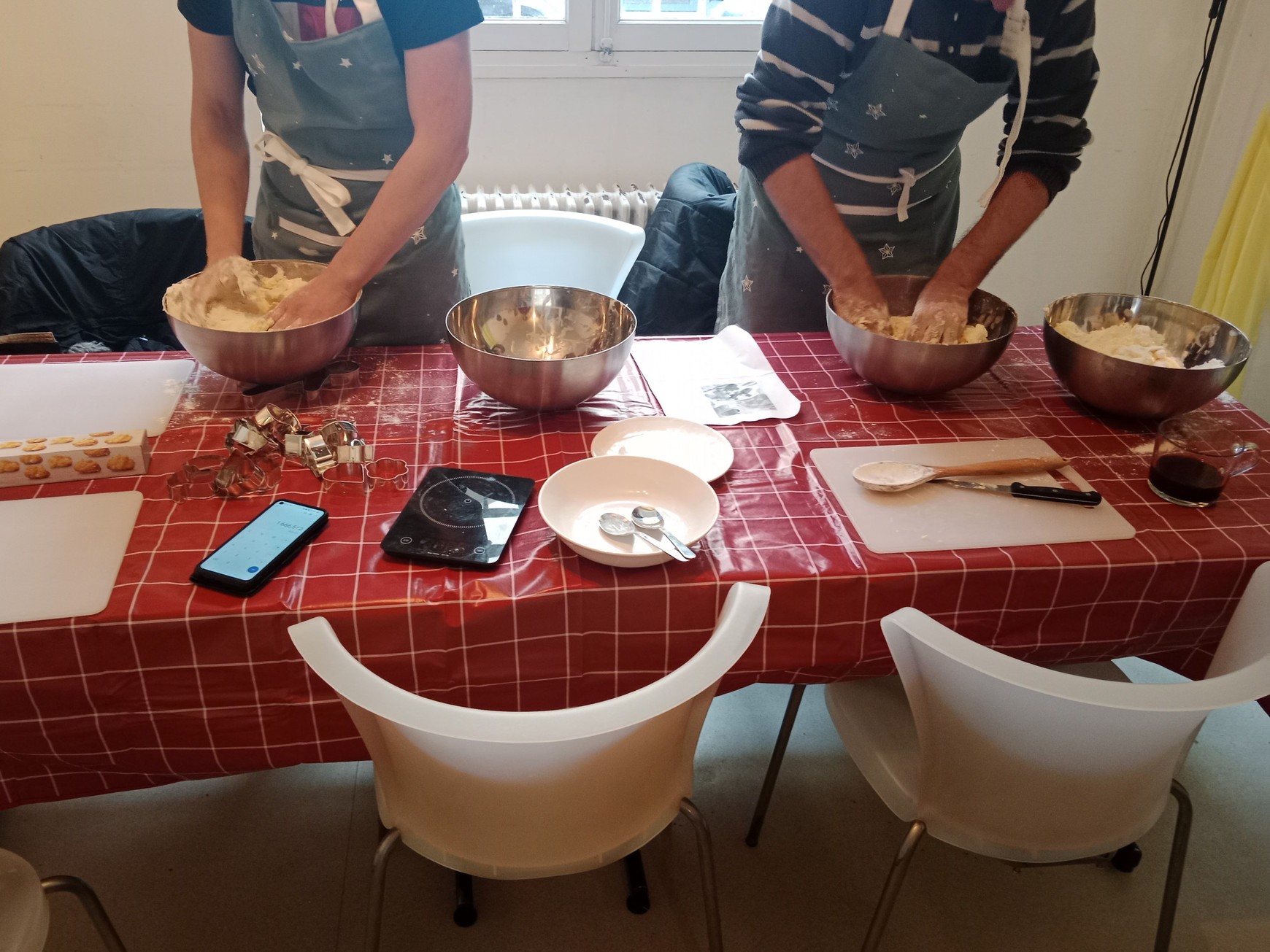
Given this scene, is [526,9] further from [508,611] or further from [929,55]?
[508,611]

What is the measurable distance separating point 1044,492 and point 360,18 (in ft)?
4.04

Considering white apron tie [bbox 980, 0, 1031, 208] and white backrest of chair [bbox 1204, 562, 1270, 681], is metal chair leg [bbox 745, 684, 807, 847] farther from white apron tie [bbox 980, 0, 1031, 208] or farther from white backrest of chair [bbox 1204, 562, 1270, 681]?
white apron tie [bbox 980, 0, 1031, 208]

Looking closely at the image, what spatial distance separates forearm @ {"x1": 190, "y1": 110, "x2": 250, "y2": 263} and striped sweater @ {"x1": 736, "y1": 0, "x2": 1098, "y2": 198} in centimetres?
88

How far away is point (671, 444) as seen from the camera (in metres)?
1.19

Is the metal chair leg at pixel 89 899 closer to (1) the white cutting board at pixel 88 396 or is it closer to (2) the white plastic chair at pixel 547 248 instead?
(1) the white cutting board at pixel 88 396

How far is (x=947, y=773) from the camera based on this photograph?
98 centimetres

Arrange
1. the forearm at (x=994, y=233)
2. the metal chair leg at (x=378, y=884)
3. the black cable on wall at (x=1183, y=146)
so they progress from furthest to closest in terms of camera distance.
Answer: the black cable on wall at (x=1183, y=146)
the forearm at (x=994, y=233)
the metal chair leg at (x=378, y=884)

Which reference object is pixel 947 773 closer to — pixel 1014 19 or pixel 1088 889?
pixel 1088 889

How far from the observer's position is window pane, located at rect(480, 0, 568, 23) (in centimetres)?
248

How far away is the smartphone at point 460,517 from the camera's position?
953 millimetres

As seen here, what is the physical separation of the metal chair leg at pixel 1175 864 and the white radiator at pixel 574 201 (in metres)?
2.04

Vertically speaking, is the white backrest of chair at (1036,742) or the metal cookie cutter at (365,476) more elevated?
the metal cookie cutter at (365,476)

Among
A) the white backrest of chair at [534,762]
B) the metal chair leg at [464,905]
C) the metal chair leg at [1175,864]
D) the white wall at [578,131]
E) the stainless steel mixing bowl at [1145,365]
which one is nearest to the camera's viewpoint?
the white backrest of chair at [534,762]

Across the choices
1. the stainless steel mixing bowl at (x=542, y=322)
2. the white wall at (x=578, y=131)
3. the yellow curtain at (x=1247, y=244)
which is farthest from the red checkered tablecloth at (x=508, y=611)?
the white wall at (x=578, y=131)
